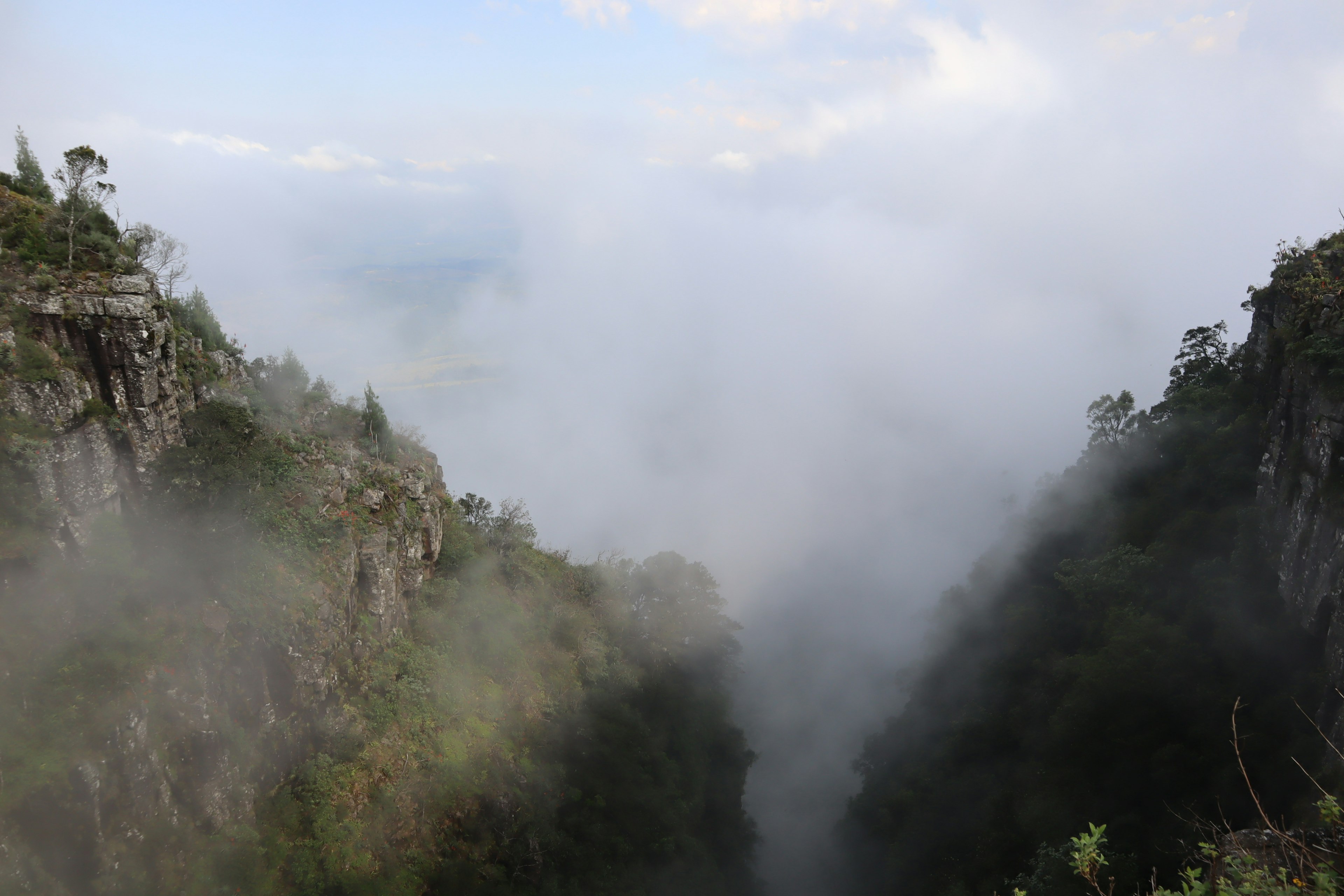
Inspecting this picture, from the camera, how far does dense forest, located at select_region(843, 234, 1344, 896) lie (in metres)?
29.0

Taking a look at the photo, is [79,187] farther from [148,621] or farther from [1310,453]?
[1310,453]

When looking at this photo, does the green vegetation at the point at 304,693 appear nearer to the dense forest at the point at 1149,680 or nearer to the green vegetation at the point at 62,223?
the green vegetation at the point at 62,223

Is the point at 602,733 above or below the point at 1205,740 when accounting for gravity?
below

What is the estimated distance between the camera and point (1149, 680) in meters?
34.9

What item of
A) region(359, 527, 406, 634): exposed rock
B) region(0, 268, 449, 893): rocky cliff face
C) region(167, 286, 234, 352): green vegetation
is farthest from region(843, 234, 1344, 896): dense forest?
region(167, 286, 234, 352): green vegetation

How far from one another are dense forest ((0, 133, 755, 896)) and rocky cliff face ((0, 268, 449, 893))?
0.08m

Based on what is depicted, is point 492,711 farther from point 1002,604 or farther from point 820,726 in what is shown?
point 820,726

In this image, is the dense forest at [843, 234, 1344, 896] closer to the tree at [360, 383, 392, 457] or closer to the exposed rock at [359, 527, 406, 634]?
the exposed rock at [359, 527, 406, 634]

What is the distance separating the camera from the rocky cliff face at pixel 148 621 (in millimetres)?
18078

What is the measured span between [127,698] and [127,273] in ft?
55.0

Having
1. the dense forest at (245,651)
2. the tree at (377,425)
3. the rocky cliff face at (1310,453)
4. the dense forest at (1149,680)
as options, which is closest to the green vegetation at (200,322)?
the dense forest at (245,651)

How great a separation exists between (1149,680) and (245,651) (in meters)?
44.4

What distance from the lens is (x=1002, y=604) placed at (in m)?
65.9

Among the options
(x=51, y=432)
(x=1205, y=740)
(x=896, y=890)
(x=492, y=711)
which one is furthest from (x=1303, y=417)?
(x=51, y=432)
